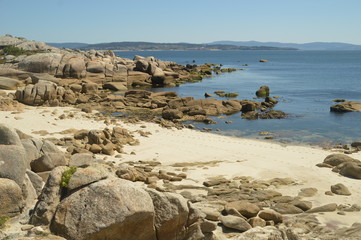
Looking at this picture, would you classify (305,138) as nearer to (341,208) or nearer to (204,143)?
(204,143)

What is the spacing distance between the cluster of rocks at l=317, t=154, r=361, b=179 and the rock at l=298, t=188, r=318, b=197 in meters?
3.55

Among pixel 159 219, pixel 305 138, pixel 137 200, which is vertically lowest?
pixel 305 138

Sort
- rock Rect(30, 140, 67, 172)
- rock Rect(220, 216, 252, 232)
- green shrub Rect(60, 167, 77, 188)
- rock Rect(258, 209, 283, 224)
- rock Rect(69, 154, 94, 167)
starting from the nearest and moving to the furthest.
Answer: green shrub Rect(60, 167, 77, 188), rock Rect(220, 216, 252, 232), rock Rect(258, 209, 283, 224), rock Rect(30, 140, 67, 172), rock Rect(69, 154, 94, 167)

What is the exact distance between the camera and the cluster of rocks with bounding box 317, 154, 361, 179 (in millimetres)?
19797

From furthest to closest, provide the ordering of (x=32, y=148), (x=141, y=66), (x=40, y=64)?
(x=141, y=66)
(x=40, y=64)
(x=32, y=148)

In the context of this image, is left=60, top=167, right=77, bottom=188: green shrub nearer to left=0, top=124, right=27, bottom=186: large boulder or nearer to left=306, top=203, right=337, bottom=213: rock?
left=0, top=124, right=27, bottom=186: large boulder

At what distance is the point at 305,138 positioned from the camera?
31234mm

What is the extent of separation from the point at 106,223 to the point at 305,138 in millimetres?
25838

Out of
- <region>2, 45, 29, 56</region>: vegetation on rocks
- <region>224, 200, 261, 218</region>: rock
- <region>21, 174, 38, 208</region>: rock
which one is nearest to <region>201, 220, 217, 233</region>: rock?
<region>224, 200, 261, 218</region>: rock

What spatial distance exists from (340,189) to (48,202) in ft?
43.1

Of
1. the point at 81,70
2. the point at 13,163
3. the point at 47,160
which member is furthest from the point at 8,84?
the point at 13,163

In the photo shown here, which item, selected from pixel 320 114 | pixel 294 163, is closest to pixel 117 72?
pixel 320 114

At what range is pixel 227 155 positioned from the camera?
2378 cm

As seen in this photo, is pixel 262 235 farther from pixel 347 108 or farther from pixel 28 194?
pixel 347 108
